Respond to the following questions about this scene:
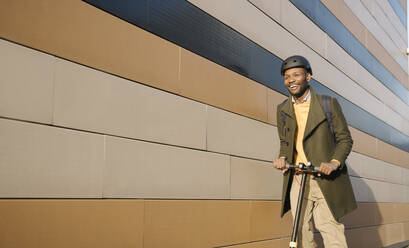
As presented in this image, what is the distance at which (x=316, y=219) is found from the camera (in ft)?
13.8

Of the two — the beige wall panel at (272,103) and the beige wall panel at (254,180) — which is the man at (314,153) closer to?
the beige wall panel at (254,180)

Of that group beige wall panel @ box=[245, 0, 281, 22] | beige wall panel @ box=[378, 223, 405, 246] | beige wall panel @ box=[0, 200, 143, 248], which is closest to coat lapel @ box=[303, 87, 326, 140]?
beige wall panel @ box=[0, 200, 143, 248]

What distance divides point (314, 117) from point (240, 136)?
1.42 meters

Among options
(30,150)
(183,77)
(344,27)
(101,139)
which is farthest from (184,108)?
(344,27)

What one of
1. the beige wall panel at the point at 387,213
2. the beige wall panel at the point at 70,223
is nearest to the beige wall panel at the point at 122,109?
the beige wall panel at the point at 70,223

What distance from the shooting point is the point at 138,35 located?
3.88 m

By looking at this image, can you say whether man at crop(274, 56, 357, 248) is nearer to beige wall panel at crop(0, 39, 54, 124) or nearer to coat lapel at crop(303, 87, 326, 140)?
coat lapel at crop(303, 87, 326, 140)

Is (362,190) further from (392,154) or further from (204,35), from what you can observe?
(204,35)

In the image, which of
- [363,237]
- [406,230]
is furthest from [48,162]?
[406,230]

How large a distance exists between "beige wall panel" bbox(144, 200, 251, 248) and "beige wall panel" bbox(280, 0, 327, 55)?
2896mm

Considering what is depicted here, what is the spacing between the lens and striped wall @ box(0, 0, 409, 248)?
9.41 ft

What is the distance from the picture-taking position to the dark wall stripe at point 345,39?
7.85 m

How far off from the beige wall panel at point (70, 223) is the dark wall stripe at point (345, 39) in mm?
4735

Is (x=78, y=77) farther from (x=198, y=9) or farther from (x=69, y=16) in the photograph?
(x=198, y=9)
